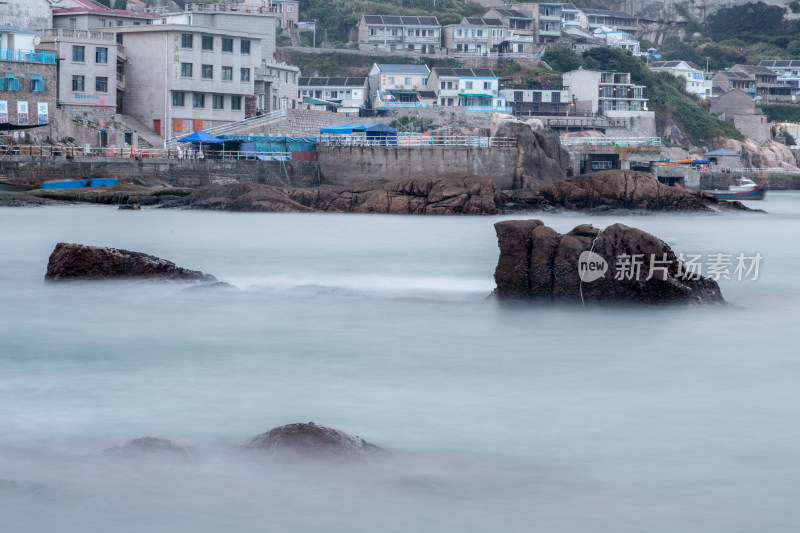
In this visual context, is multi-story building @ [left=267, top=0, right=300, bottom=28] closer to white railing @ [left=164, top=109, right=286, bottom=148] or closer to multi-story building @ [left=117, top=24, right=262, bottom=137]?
multi-story building @ [left=117, top=24, right=262, bottom=137]

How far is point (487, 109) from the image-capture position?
86.7 meters

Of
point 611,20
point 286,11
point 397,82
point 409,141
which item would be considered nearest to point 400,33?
point 397,82

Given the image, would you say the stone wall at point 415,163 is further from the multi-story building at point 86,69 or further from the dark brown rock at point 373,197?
the multi-story building at point 86,69

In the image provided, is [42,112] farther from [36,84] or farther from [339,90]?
[339,90]

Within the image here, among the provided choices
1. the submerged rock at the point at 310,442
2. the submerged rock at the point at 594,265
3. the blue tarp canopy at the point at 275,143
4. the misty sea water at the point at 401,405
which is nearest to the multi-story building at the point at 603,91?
the blue tarp canopy at the point at 275,143

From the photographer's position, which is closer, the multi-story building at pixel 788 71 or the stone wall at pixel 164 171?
the stone wall at pixel 164 171

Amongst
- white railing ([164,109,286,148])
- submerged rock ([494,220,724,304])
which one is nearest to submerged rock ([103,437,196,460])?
submerged rock ([494,220,724,304])

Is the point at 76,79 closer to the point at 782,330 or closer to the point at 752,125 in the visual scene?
the point at 782,330

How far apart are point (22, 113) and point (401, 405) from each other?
4440cm

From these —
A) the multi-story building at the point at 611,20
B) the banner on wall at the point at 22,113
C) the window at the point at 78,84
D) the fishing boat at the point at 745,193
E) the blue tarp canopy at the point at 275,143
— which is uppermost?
the multi-story building at the point at 611,20

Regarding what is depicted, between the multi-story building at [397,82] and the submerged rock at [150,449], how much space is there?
81.2 m

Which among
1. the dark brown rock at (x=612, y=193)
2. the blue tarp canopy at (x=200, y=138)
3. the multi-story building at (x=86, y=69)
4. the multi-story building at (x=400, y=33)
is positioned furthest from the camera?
the multi-story building at (x=400, y=33)

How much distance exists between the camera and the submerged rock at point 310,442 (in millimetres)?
9414

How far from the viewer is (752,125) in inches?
4067
